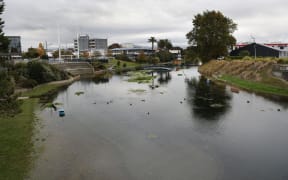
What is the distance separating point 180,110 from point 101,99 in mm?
13980

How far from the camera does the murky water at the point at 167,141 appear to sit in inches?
547

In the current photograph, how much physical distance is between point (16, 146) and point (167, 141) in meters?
10.7

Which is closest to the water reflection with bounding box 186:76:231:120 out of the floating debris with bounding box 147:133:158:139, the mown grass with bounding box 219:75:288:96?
the mown grass with bounding box 219:75:288:96

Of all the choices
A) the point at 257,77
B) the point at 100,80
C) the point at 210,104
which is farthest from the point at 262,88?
the point at 100,80

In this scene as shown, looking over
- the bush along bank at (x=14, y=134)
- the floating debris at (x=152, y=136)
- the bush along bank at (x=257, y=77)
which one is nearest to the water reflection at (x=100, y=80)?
the bush along bank at (x=14, y=134)

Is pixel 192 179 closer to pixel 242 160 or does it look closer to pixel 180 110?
pixel 242 160

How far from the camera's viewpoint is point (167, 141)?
18.7 meters

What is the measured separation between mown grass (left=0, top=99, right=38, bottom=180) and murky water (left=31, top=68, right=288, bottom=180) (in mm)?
866

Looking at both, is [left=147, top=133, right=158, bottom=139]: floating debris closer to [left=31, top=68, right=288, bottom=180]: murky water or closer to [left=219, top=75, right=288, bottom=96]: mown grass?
[left=31, top=68, right=288, bottom=180]: murky water

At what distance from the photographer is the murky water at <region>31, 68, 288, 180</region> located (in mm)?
13906

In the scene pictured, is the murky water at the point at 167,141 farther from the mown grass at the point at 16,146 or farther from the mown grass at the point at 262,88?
the mown grass at the point at 262,88

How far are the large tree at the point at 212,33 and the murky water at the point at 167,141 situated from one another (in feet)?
162

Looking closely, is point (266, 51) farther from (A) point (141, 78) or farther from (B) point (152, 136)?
(B) point (152, 136)

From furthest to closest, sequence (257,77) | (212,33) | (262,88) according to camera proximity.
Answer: (212,33) → (257,77) → (262,88)
